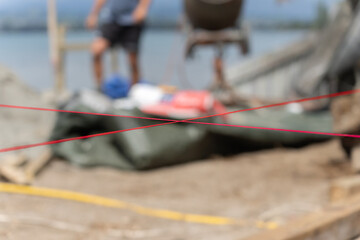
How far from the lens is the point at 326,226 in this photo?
138 cm

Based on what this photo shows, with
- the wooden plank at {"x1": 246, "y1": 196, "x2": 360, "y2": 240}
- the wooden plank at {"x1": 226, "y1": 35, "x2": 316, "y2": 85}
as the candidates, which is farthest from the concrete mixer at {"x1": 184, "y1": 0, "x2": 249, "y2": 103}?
the wooden plank at {"x1": 246, "y1": 196, "x2": 360, "y2": 240}

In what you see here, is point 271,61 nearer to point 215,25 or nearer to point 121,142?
point 215,25

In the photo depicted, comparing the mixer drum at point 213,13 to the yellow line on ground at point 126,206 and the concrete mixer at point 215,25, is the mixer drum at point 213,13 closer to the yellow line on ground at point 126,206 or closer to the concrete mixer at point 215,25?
the concrete mixer at point 215,25

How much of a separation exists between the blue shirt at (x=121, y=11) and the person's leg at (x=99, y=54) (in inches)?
8.3

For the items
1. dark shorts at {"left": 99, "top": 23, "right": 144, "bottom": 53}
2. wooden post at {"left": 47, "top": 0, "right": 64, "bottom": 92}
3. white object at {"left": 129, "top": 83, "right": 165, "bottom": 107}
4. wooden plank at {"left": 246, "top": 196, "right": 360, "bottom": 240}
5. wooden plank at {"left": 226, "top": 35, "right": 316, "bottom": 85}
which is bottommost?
wooden plank at {"left": 246, "top": 196, "right": 360, "bottom": 240}

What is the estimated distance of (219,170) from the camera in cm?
347

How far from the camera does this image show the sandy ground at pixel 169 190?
186cm

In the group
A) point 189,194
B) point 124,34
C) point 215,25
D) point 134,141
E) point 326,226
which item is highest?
point 215,25

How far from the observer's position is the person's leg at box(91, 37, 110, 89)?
438 cm

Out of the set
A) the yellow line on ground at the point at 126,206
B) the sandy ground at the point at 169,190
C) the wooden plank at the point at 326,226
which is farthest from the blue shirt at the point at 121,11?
the wooden plank at the point at 326,226

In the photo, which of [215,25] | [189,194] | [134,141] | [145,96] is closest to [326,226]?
[189,194]

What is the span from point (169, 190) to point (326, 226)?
1.70m

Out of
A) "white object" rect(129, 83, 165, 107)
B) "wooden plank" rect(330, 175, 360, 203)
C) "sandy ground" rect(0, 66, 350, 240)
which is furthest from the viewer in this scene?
"white object" rect(129, 83, 165, 107)

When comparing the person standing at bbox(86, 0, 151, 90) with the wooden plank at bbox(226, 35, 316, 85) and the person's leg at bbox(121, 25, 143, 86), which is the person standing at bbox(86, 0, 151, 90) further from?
the wooden plank at bbox(226, 35, 316, 85)
